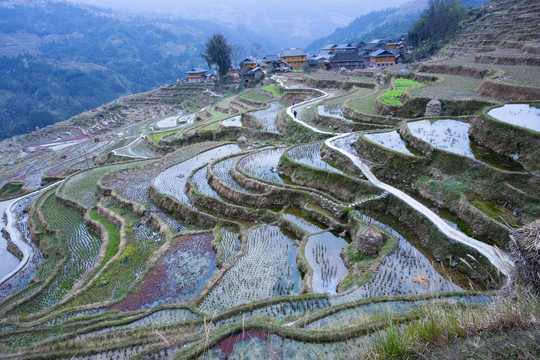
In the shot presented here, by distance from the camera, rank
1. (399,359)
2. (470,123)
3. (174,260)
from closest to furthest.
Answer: (399,359)
(174,260)
(470,123)

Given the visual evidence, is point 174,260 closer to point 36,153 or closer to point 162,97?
point 36,153

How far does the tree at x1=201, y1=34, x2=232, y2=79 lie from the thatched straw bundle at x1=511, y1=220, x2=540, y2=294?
65.3m

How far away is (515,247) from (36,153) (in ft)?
201

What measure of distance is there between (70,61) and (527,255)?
162 meters

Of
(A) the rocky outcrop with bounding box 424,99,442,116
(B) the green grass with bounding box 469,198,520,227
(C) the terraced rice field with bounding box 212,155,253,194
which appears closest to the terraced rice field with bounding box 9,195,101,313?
(C) the terraced rice field with bounding box 212,155,253,194

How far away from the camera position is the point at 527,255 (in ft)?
17.6

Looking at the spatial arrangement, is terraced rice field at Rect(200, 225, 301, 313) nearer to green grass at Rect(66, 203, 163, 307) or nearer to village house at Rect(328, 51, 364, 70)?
green grass at Rect(66, 203, 163, 307)

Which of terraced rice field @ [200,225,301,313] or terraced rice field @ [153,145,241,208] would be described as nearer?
terraced rice field @ [200,225,301,313]

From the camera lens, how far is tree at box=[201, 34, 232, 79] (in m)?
62.7

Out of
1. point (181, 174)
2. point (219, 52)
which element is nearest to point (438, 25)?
point (219, 52)

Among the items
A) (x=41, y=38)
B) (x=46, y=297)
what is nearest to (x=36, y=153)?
(x=46, y=297)

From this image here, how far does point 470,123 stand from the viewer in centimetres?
1717

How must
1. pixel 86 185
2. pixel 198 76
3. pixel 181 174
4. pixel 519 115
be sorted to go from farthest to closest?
pixel 198 76, pixel 86 185, pixel 181 174, pixel 519 115

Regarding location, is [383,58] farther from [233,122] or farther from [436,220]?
[436,220]
